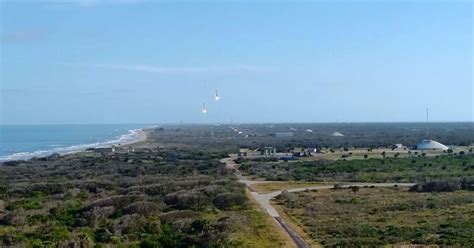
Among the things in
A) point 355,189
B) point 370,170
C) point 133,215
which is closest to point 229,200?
point 133,215

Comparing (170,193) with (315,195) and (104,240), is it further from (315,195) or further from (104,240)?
(104,240)

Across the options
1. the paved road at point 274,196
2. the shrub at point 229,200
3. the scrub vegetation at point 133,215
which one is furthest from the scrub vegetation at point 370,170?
the shrub at point 229,200

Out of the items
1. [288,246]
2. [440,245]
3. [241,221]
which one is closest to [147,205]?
[241,221]

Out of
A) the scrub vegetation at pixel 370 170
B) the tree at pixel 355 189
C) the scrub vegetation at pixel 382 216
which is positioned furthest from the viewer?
the scrub vegetation at pixel 370 170

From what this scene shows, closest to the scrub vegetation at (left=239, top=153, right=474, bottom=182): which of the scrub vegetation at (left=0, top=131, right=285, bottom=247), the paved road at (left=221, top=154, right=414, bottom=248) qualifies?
the paved road at (left=221, top=154, right=414, bottom=248)

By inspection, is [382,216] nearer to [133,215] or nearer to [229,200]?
[229,200]

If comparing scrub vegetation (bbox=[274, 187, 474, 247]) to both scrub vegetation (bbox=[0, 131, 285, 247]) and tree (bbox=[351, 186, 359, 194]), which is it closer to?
tree (bbox=[351, 186, 359, 194])

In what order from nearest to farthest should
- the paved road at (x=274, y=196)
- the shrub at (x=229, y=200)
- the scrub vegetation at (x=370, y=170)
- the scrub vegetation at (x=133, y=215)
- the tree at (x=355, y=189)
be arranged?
the scrub vegetation at (x=133, y=215)
the paved road at (x=274, y=196)
the shrub at (x=229, y=200)
the tree at (x=355, y=189)
the scrub vegetation at (x=370, y=170)

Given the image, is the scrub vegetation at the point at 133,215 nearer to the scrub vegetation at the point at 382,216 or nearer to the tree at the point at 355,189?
the scrub vegetation at the point at 382,216

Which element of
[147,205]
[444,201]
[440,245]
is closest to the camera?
[440,245]

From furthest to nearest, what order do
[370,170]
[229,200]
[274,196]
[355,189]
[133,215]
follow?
1. [370,170]
2. [355,189]
3. [274,196]
4. [229,200]
5. [133,215]

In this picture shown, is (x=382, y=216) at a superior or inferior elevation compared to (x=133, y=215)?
inferior
